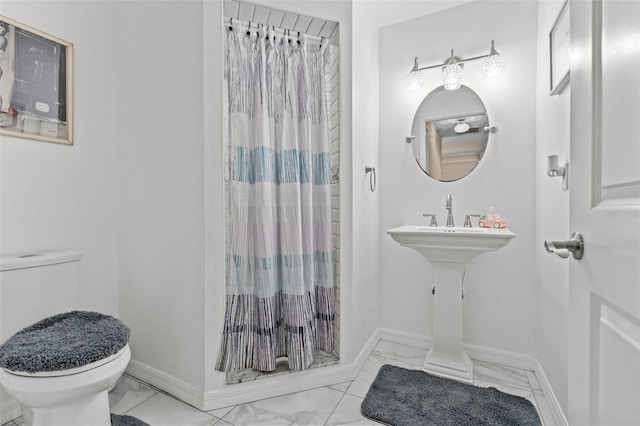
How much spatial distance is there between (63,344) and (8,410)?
72 cm

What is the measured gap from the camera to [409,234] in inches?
71.1

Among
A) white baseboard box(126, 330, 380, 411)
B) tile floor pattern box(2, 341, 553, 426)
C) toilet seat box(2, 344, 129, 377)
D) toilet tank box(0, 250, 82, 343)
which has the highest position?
toilet tank box(0, 250, 82, 343)

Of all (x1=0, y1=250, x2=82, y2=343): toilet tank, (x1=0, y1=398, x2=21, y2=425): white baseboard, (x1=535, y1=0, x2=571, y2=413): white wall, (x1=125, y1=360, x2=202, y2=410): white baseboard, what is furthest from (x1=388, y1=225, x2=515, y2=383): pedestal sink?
(x1=0, y1=398, x2=21, y2=425): white baseboard

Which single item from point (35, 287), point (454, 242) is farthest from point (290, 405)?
point (35, 287)

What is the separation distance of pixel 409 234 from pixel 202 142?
1.28 m

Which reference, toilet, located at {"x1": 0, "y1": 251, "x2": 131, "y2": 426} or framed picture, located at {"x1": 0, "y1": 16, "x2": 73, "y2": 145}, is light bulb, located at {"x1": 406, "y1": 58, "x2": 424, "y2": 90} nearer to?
framed picture, located at {"x1": 0, "y1": 16, "x2": 73, "y2": 145}

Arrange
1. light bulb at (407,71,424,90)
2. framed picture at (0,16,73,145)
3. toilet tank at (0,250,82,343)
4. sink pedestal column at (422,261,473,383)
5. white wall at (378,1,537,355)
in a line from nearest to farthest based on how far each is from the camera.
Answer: toilet tank at (0,250,82,343), framed picture at (0,16,73,145), sink pedestal column at (422,261,473,383), white wall at (378,1,537,355), light bulb at (407,71,424,90)

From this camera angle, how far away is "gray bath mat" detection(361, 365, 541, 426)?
1.46 metres

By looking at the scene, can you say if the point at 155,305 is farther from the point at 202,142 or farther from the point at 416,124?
the point at 416,124

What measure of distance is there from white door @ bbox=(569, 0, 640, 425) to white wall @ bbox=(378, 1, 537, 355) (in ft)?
4.69

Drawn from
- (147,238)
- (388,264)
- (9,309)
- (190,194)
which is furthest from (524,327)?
(9,309)

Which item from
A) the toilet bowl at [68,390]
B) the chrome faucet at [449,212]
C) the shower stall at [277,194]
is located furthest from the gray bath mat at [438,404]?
the toilet bowl at [68,390]

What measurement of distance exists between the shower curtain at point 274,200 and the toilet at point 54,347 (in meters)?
0.52

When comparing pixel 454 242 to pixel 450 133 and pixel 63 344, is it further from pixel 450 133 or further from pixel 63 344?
pixel 63 344
